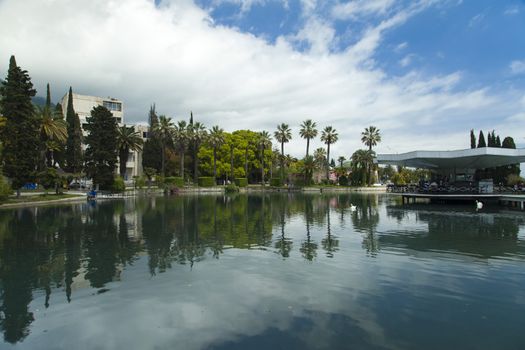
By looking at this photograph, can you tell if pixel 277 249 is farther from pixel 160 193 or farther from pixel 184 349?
pixel 160 193

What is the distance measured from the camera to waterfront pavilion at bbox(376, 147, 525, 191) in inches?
1670

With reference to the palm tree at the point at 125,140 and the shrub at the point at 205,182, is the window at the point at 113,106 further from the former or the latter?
the shrub at the point at 205,182

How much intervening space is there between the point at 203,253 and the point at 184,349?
9369 millimetres

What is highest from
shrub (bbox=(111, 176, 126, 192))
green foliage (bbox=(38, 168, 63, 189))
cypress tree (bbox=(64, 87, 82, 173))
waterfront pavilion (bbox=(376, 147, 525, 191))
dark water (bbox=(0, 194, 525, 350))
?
cypress tree (bbox=(64, 87, 82, 173))

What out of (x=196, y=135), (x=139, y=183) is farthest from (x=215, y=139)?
(x=139, y=183)

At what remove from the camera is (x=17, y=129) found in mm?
43750

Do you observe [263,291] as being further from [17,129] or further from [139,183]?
[139,183]

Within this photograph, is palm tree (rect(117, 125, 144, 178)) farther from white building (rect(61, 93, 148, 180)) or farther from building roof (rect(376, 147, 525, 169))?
building roof (rect(376, 147, 525, 169))

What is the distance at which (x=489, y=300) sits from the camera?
416 inches

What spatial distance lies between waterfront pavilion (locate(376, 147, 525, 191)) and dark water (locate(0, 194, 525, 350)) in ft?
75.9

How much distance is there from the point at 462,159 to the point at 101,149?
174 feet

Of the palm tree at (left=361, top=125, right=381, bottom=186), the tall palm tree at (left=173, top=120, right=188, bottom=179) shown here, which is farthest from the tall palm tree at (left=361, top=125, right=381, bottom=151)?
the tall palm tree at (left=173, top=120, right=188, bottom=179)

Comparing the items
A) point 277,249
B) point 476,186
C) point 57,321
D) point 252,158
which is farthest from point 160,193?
point 57,321

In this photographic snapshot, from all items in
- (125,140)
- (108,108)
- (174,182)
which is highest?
(108,108)
